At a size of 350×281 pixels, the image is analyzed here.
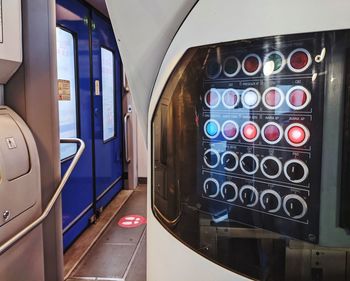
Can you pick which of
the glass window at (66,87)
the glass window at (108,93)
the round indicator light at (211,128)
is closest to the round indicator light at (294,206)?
the round indicator light at (211,128)

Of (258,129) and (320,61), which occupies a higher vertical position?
(320,61)

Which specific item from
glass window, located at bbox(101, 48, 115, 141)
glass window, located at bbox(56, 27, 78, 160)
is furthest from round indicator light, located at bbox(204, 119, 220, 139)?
glass window, located at bbox(101, 48, 115, 141)

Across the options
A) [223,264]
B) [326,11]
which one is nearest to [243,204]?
[223,264]

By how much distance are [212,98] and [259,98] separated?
0.12m

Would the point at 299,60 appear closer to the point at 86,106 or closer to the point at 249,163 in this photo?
the point at 249,163

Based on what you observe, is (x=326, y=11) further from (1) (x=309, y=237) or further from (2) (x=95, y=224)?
(2) (x=95, y=224)

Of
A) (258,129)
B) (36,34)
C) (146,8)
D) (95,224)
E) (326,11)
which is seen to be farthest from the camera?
(95,224)

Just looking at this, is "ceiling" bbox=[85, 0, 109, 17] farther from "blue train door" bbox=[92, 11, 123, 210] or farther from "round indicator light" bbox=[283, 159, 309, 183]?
"round indicator light" bbox=[283, 159, 309, 183]

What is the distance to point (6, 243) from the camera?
1.55 m

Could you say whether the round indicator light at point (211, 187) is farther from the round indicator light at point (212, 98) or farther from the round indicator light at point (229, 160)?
the round indicator light at point (212, 98)

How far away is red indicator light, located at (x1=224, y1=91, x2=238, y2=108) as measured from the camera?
2.66 ft

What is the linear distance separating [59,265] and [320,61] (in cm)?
205

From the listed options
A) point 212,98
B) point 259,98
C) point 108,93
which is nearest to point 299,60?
point 259,98

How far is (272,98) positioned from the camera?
759mm
